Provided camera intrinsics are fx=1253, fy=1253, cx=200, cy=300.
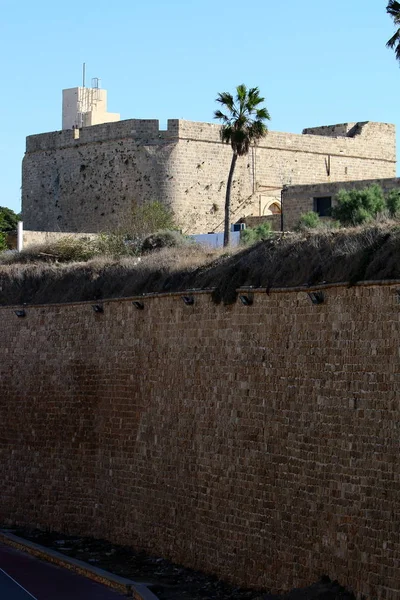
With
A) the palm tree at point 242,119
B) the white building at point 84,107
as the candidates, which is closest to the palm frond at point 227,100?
the palm tree at point 242,119

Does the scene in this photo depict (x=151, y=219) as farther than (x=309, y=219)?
Yes

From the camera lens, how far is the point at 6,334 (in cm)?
2456

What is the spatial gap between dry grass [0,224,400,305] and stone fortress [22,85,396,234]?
16.8 meters

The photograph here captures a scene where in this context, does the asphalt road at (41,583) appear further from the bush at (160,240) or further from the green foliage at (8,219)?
the green foliage at (8,219)

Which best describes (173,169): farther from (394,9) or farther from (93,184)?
(394,9)

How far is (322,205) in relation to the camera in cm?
3759

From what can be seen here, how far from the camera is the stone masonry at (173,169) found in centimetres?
4347

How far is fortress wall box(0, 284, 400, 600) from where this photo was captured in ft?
44.4

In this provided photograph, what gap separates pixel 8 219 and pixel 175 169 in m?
25.2

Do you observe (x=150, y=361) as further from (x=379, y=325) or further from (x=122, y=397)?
(x=379, y=325)

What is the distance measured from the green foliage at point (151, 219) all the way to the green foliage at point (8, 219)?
20.8 metres

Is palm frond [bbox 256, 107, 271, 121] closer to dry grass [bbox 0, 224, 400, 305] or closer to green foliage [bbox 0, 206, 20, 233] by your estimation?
dry grass [bbox 0, 224, 400, 305]

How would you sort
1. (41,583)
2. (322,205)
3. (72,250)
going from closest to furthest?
1. (41,583)
2. (72,250)
3. (322,205)

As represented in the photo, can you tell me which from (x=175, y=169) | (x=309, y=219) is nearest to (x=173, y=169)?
(x=175, y=169)
